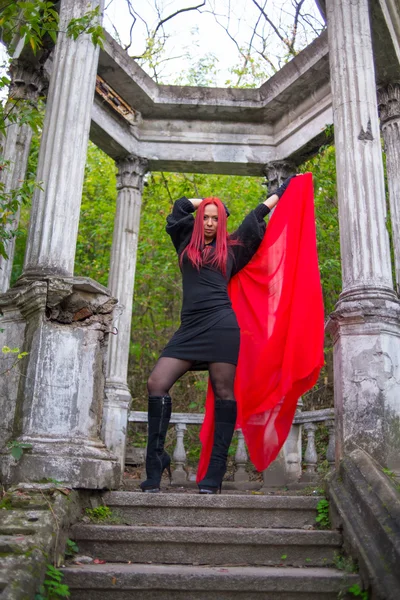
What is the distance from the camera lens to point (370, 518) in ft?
11.5

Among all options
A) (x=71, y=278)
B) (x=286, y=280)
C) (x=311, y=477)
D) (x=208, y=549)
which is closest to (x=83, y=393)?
(x=71, y=278)

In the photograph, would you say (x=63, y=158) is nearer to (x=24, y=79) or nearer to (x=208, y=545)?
(x=24, y=79)

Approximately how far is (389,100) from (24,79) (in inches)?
183

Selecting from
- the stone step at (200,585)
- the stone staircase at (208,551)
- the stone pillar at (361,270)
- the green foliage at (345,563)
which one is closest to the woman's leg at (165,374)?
the stone staircase at (208,551)

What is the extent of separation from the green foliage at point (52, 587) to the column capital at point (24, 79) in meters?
6.17

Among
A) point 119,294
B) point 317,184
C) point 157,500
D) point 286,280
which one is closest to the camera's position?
point 157,500

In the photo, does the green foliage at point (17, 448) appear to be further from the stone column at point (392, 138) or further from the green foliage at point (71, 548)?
the stone column at point (392, 138)

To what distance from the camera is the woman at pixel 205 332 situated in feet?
15.2

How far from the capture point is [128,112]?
957 centimetres

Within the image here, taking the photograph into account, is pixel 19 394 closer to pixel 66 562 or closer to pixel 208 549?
pixel 66 562

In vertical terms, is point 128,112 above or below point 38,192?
above

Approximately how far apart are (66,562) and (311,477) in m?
4.53

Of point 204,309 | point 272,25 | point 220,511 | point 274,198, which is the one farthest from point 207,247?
point 272,25

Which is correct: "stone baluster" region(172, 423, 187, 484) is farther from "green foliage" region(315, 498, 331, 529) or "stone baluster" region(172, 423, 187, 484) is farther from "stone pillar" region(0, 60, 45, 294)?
"green foliage" region(315, 498, 331, 529)
